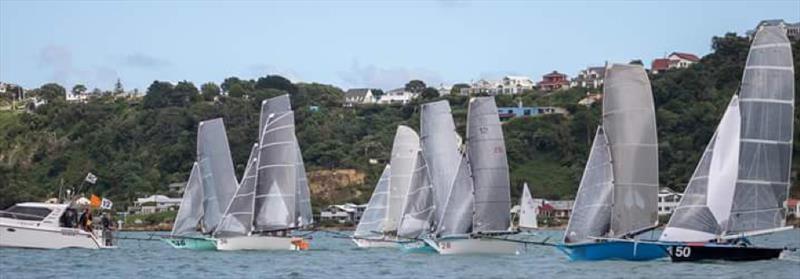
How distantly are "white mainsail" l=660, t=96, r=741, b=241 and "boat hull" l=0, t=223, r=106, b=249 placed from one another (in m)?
28.3

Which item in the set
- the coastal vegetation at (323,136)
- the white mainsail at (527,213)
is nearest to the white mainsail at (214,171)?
the white mainsail at (527,213)

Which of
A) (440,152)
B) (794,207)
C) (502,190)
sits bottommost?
(794,207)

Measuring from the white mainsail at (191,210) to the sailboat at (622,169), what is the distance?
2533 centimetres

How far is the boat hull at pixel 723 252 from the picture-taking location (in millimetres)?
49344

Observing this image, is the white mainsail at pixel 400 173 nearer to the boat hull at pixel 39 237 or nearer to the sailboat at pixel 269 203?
→ the sailboat at pixel 269 203

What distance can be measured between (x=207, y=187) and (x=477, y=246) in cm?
1638

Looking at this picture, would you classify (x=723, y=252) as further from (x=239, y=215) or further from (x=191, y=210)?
(x=191, y=210)

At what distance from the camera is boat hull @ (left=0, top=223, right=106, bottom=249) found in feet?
221

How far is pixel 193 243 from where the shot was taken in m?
71.4

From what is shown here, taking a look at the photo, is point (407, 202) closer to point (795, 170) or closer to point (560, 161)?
point (795, 170)

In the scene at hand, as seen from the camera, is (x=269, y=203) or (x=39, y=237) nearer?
(x=269, y=203)

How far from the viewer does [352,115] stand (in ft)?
619

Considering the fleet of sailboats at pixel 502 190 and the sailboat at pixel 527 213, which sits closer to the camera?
the fleet of sailboats at pixel 502 190

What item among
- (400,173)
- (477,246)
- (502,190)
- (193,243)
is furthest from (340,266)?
(400,173)
